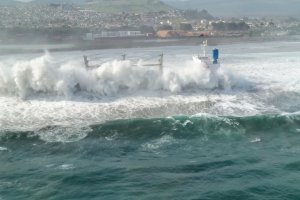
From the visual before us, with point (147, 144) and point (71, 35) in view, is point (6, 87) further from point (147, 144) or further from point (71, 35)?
point (71, 35)

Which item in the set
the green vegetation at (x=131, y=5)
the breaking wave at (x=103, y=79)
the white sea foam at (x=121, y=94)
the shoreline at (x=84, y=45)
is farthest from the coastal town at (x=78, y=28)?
the white sea foam at (x=121, y=94)

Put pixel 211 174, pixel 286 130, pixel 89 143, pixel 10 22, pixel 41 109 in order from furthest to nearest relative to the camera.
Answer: pixel 10 22 → pixel 41 109 → pixel 286 130 → pixel 89 143 → pixel 211 174

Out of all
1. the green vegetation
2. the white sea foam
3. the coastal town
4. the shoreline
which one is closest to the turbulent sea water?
the white sea foam

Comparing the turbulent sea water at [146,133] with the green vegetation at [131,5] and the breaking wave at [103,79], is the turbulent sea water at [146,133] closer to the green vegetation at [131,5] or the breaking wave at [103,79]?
the breaking wave at [103,79]

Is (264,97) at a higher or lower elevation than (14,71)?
lower

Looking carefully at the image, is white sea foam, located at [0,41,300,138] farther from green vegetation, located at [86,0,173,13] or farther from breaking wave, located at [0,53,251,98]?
green vegetation, located at [86,0,173,13]

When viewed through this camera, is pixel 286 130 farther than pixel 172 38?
No

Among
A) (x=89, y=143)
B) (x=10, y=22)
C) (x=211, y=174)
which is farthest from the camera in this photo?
(x=10, y=22)

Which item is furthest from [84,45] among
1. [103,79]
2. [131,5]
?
[131,5]

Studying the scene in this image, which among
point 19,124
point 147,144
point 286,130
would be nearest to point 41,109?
point 19,124
